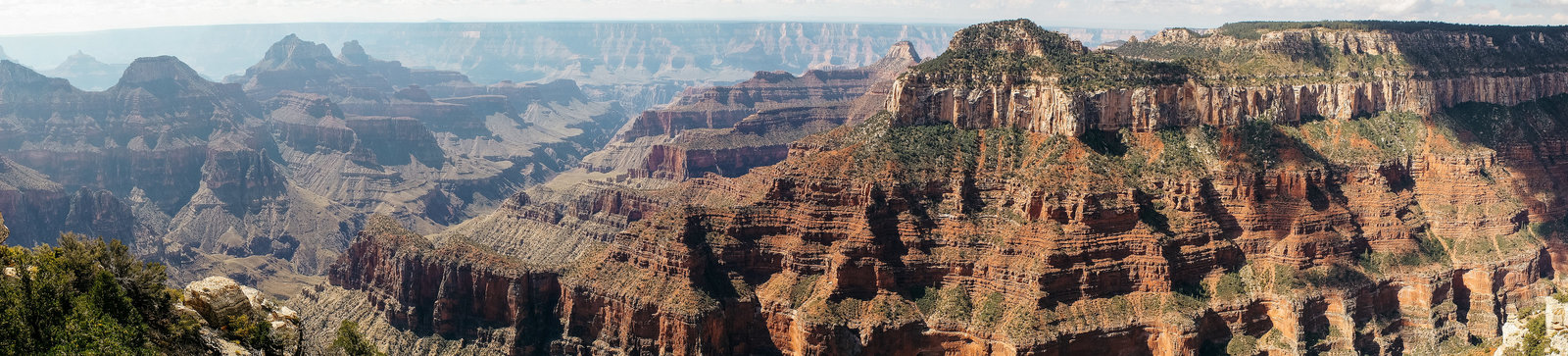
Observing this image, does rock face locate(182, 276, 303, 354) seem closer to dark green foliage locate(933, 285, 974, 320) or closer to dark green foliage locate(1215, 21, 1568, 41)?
dark green foliage locate(933, 285, 974, 320)

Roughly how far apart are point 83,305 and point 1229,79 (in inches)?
3221

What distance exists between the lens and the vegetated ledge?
83625 millimetres

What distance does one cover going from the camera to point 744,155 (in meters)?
178

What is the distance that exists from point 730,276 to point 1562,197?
73.7 metres

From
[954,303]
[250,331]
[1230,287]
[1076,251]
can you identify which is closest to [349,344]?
A: [250,331]

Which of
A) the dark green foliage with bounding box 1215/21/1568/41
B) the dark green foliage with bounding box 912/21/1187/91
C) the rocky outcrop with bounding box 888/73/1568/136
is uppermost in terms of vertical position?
the dark green foliage with bounding box 1215/21/1568/41

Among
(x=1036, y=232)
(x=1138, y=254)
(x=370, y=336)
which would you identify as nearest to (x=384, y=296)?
(x=370, y=336)

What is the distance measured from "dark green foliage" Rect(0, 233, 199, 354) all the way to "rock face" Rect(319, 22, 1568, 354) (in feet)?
121

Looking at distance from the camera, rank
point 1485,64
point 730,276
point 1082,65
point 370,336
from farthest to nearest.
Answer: point 1485,64 → point 1082,65 → point 370,336 → point 730,276

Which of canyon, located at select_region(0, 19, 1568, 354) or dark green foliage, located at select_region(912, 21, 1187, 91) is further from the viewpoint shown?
dark green foliage, located at select_region(912, 21, 1187, 91)

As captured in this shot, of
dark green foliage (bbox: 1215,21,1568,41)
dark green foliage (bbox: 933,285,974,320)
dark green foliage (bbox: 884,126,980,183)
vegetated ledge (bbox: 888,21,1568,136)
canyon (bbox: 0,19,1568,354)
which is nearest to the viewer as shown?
dark green foliage (bbox: 933,285,974,320)

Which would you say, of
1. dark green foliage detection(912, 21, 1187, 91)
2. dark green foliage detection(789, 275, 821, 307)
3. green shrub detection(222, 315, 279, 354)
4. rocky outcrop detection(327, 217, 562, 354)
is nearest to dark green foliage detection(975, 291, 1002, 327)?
dark green foliage detection(789, 275, 821, 307)

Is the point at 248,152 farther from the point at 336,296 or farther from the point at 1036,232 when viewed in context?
the point at 1036,232

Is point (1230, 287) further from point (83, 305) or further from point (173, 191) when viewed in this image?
point (173, 191)
